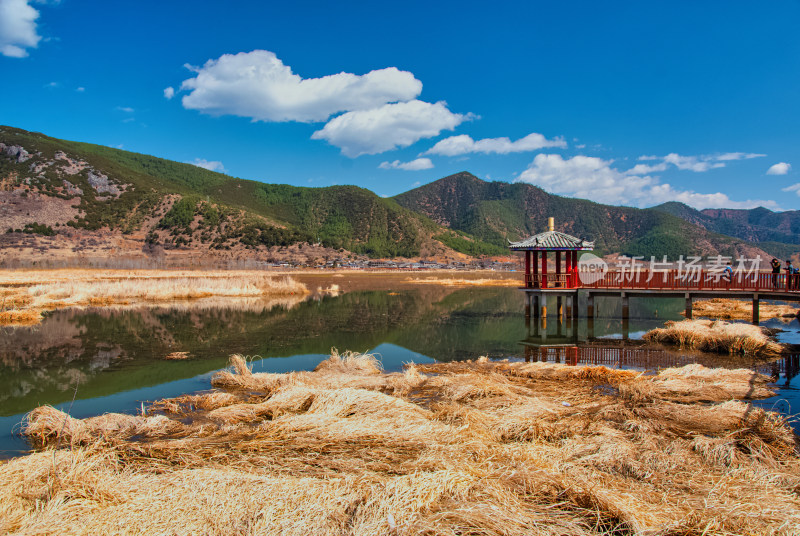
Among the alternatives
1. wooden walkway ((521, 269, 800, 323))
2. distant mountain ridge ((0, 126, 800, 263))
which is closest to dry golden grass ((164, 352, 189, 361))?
wooden walkway ((521, 269, 800, 323))

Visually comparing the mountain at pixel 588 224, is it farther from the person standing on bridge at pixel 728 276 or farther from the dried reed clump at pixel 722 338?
the dried reed clump at pixel 722 338

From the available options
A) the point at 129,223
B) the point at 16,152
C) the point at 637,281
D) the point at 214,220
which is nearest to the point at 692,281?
the point at 637,281

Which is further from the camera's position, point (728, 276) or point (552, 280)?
point (552, 280)

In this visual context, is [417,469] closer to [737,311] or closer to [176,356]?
[176,356]

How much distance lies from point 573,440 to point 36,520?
5.98m

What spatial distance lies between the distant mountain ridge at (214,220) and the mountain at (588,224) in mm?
523

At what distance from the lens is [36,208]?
242 ft

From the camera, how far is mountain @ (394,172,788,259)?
126 m

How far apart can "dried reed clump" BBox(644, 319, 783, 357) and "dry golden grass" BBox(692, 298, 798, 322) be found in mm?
7260

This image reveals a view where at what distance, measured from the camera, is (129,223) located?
269ft

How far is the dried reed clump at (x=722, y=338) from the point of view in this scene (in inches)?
603

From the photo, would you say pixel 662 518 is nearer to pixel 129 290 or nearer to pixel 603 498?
pixel 603 498

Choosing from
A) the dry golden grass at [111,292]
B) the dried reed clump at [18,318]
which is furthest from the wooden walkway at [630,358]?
the dry golden grass at [111,292]

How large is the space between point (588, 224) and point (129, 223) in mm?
134935
